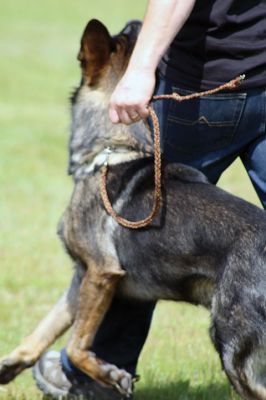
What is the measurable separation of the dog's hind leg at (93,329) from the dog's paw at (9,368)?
347mm

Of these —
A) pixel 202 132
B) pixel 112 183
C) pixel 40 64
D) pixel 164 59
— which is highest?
pixel 164 59

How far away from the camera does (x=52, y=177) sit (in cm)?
1143

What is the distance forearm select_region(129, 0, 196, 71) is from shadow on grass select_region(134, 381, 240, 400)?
2.03m

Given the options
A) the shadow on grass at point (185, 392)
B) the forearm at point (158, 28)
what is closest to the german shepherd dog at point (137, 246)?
the forearm at point (158, 28)

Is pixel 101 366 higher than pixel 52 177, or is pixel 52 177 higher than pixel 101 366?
pixel 101 366

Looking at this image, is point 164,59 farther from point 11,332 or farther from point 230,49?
point 11,332

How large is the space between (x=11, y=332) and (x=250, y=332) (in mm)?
2648

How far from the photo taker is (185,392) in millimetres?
4980

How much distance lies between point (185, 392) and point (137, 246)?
1273 mm

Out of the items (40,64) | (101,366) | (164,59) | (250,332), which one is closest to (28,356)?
(101,366)

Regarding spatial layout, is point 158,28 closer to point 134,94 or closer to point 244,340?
point 134,94

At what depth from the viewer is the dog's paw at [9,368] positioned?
4418 mm

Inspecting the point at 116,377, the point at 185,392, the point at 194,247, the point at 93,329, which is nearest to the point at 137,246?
the point at 194,247

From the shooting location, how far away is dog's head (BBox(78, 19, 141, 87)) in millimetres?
4219
